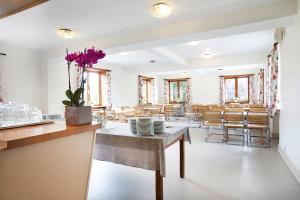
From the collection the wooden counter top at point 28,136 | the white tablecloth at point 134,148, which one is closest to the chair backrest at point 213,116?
the white tablecloth at point 134,148

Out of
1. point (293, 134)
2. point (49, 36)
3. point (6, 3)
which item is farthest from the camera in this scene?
point (49, 36)

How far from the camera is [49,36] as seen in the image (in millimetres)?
4246

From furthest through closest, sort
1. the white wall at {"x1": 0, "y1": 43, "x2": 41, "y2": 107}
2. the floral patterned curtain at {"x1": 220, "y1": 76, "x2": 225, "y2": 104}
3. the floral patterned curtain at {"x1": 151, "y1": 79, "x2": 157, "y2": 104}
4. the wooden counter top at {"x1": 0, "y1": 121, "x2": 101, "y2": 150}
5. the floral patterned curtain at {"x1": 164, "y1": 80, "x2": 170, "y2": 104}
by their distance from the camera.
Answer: the floral patterned curtain at {"x1": 164, "y1": 80, "x2": 170, "y2": 104} → the floral patterned curtain at {"x1": 151, "y1": 79, "x2": 157, "y2": 104} → the floral patterned curtain at {"x1": 220, "y1": 76, "x2": 225, "y2": 104} → the white wall at {"x1": 0, "y1": 43, "x2": 41, "y2": 107} → the wooden counter top at {"x1": 0, "y1": 121, "x2": 101, "y2": 150}

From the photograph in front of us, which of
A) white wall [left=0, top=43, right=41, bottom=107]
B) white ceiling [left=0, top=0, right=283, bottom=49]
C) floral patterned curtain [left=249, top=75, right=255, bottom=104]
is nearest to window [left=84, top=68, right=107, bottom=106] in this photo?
white wall [left=0, top=43, right=41, bottom=107]

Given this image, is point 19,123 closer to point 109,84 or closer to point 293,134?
point 293,134

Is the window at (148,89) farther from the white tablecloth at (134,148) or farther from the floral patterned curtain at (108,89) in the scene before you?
the white tablecloth at (134,148)

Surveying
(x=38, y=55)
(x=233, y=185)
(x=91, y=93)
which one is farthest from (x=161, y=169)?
(x=91, y=93)

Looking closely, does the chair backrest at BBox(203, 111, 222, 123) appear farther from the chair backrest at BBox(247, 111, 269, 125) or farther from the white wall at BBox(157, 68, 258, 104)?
the white wall at BBox(157, 68, 258, 104)

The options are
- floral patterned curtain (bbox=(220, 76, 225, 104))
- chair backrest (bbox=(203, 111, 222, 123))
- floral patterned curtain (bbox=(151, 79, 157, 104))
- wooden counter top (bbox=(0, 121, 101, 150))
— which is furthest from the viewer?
floral patterned curtain (bbox=(151, 79, 157, 104))

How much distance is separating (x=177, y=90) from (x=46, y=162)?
11589 mm

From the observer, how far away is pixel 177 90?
12.6m

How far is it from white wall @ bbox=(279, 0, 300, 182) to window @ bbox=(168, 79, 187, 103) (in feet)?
28.4

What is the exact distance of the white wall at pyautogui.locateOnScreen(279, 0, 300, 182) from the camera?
9.19 feet

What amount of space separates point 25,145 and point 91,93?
22.8ft
